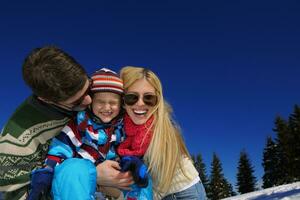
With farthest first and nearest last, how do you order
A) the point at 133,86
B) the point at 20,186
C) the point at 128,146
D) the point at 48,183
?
the point at 133,86 → the point at 128,146 → the point at 20,186 → the point at 48,183

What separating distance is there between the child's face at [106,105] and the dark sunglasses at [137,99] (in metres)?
0.14

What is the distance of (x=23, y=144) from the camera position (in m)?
4.13

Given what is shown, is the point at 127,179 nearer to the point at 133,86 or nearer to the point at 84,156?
the point at 84,156

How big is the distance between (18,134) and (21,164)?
0.34 m

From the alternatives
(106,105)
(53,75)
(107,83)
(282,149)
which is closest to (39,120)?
(53,75)

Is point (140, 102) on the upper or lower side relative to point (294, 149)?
lower

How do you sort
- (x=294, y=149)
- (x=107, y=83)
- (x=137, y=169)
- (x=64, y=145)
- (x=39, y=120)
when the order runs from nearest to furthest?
(x=137, y=169), (x=39, y=120), (x=64, y=145), (x=107, y=83), (x=294, y=149)

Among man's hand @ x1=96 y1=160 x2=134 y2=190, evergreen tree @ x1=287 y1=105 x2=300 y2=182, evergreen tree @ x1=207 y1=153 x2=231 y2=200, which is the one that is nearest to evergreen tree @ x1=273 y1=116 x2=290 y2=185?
evergreen tree @ x1=287 y1=105 x2=300 y2=182

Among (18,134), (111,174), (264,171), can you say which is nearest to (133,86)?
(111,174)

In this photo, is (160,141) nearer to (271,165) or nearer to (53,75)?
(53,75)

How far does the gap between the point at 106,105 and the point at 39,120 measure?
1.06 meters

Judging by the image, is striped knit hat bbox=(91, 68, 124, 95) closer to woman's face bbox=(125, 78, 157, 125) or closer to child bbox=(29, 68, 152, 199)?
child bbox=(29, 68, 152, 199)

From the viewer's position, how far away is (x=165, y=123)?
528cm

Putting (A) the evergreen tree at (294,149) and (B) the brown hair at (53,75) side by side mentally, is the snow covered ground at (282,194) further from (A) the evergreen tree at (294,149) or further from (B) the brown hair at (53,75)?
(A) the evergreen tree at (294,149)
